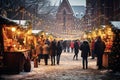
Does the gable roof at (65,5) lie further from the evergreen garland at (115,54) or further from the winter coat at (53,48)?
the evergreen garland at (115,54)

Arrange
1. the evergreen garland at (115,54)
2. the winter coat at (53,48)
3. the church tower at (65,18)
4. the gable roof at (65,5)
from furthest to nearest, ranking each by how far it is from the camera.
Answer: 1. the gable roof at (65,5)
2. the church tower at (65,18)
3. the winter coat at (53,48)
4. the evergreen garland at (115,54)

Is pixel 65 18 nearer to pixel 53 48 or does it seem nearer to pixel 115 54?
pixel 53 48

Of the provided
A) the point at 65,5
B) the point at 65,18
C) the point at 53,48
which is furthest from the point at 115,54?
the point at 65,5

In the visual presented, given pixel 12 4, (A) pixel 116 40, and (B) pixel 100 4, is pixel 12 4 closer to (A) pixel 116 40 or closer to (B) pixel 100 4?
(B) pixel 100 4

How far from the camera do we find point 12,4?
146 ft

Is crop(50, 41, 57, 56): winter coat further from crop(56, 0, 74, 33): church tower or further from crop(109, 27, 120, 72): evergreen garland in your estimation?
crop(56, 0, 74, 33): church tower

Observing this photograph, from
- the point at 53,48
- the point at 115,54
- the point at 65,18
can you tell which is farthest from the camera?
the point at 65,18

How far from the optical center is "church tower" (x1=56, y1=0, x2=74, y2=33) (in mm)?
106500

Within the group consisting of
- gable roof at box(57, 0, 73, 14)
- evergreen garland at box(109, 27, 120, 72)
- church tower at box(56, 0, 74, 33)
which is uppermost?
gable roof at box(57, 0, 73, 14)

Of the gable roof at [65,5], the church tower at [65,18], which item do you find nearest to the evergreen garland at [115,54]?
the church tower at [65,18]

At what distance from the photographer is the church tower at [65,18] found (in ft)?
349

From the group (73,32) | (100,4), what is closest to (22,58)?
(100,4)

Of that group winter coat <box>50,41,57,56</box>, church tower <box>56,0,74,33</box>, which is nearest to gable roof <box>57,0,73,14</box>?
church tower <box>56,0,74,33</box>

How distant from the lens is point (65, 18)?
11050 cm
